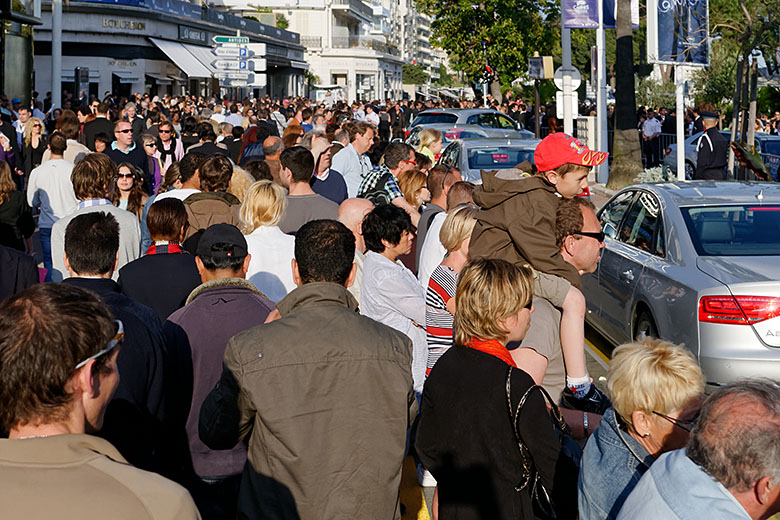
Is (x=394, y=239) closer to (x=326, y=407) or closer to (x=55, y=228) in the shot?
(x=326, y=407)

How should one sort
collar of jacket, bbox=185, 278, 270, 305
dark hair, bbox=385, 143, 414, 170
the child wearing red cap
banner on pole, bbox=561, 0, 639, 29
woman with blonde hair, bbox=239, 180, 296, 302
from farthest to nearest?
1. banner on pole, bbox=561, 0, 639, 29
2. dark hair, bbox=385, 143, 414, 170
3. woman with blonde hair, bbox=239, 180, 296, 302
4. the child wearing red cap
5. collar of jacket, bbox=185, 278, 270, 305

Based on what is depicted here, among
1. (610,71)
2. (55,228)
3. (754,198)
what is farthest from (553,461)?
(610,71)

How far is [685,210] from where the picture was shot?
25.5ft

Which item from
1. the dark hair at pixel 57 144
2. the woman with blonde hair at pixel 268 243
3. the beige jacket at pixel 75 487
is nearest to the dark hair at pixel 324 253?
the beige jacket at pixel 75 487

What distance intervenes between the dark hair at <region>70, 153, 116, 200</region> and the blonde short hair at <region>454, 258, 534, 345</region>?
172 inches

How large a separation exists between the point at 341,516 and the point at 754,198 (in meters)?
5.43

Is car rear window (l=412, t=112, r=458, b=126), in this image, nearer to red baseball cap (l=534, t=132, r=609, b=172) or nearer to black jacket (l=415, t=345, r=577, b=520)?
red baseball cap (l=534, t=132, r=609, b=172)

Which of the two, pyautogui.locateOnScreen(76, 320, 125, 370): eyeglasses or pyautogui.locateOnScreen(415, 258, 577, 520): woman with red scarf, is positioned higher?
pyautogui.locateOnScreen(76, 320, 125, 370): eyeglasses

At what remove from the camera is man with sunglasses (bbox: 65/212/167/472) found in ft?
12.3

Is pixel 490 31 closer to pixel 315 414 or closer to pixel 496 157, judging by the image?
A: pixel 496 157

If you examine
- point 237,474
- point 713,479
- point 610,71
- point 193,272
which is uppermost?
point 610,71

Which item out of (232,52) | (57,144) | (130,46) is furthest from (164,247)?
(130,46)

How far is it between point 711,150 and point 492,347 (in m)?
14.4

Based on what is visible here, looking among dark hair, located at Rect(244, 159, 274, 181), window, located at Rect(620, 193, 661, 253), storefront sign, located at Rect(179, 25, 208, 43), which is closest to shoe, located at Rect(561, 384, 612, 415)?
window, located at Rect(620, 193, 661, 253)
